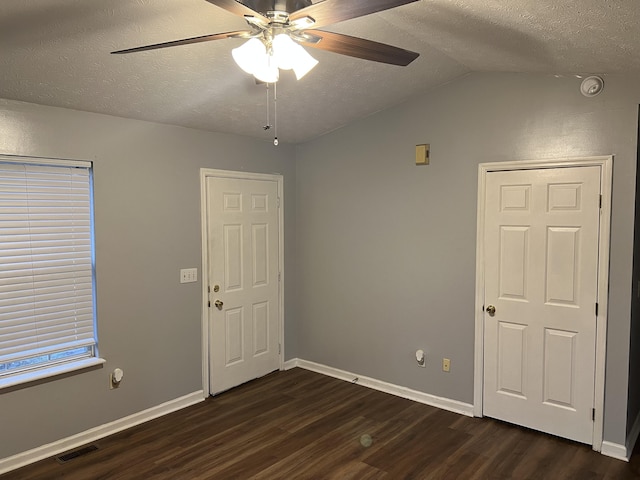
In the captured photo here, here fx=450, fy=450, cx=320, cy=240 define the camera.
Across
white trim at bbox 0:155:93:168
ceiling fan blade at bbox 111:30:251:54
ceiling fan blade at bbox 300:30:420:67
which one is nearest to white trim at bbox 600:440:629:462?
ceiling fan blade at bbox 300:30:420:67

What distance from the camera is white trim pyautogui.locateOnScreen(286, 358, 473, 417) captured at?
376cm

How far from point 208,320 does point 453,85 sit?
2.89m

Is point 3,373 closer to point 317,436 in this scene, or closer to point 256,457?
point 256,457

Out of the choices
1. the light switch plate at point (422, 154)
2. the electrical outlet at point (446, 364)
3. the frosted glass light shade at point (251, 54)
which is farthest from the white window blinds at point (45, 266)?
the electrical outlet at point (446, 364)

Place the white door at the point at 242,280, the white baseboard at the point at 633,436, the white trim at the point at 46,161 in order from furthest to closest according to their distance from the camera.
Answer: the white door at the point at 242,280 → the white baseboard at the point at 633,436 → the white trim at the point at 46,161

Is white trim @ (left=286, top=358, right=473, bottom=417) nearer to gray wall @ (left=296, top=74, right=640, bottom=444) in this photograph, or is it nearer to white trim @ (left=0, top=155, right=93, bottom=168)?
gray wall @ (left=296, top=74, right=640, bottom=444)

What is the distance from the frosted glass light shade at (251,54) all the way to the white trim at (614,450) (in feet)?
10.8

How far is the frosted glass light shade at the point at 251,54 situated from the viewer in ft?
5.95

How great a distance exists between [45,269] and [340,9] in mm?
2640

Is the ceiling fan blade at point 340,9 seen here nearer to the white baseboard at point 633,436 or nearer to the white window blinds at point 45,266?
the white window blinds at point 45,266

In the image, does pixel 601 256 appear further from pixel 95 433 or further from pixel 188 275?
pixel 95 433

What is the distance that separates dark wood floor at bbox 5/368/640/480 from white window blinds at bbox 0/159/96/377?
0.77m

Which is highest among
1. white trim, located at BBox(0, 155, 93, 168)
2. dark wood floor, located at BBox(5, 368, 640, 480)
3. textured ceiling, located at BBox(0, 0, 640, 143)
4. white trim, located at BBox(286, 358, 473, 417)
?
textured ceiling, located at BBox(0, 0, 640, 143)

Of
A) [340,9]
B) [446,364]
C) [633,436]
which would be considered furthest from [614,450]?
[340,9]
